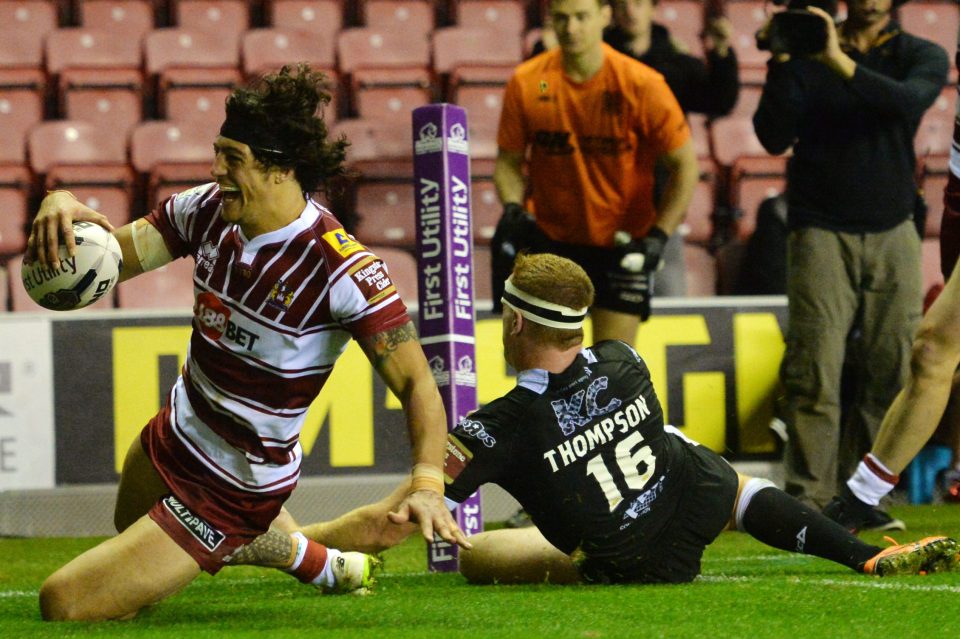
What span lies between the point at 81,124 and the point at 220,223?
585cm

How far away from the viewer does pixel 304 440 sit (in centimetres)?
693

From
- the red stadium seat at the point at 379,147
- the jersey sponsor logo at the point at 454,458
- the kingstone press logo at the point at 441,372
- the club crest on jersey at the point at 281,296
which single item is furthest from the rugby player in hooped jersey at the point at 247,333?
the red stadium seat at the point at 379,147

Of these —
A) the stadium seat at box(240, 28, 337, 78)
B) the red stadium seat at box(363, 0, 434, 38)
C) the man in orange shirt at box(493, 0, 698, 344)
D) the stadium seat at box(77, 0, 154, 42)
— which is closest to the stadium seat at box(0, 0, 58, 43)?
the stadium seat at box(77, 0, 154, 42)

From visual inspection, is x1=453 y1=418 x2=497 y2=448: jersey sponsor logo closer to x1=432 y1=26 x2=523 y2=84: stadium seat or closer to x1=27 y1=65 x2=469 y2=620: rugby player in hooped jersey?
x1=27 y1=65 x2=469 y2=620: rugby player in hooped jersey

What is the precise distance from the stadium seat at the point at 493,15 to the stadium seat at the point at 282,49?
113 cm

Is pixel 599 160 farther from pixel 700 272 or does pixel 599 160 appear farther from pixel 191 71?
pixel 191 71

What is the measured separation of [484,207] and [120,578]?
16.9 ft

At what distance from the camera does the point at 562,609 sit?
3736 millimetres

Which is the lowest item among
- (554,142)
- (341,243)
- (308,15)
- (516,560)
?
(516,560)

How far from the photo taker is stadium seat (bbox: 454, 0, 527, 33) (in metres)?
10.8

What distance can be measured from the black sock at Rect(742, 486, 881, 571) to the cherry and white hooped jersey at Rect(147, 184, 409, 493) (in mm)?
1340

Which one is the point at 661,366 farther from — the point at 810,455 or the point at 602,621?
the point at 602,621

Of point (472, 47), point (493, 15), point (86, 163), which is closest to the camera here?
point (86, 163)

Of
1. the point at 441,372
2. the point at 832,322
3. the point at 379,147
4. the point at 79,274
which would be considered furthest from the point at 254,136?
the point at 379,147
